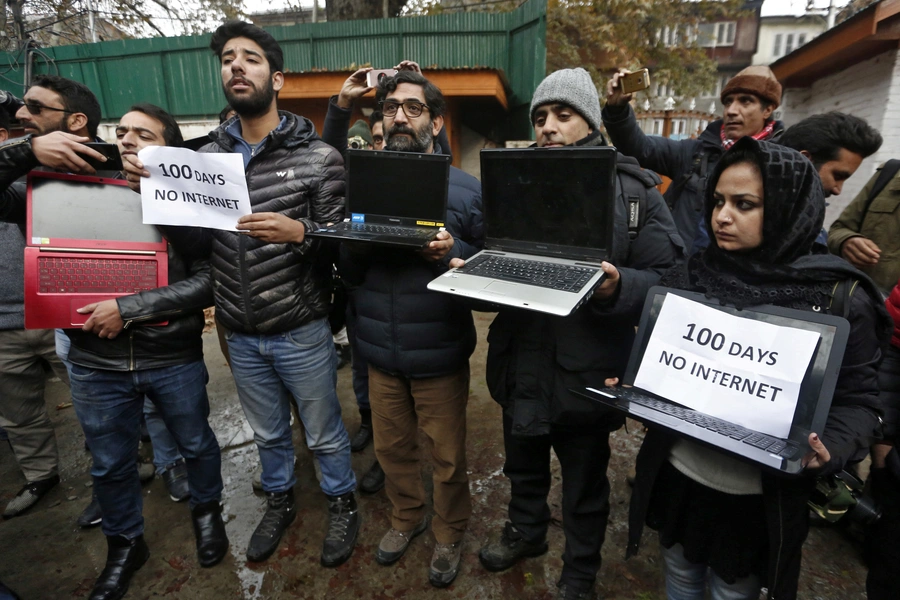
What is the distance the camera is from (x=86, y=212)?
2.02 meters

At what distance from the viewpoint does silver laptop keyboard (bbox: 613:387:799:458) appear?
1.26 metres

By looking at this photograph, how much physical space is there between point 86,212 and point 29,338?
132 cm

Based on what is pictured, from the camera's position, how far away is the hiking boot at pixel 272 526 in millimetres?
2402

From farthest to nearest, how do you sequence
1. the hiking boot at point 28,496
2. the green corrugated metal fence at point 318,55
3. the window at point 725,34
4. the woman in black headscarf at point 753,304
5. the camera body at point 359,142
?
1. the window at point 725,34
2. the green corrugated metal fence at point 318,55
3. the camera body at point 359,142
4. the hiking boot at point 28,496
5. the woman in black headscarf at point 753,304

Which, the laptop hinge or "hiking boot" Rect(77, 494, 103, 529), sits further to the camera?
"hiking boot" Rect(77, 494, 103, 529)

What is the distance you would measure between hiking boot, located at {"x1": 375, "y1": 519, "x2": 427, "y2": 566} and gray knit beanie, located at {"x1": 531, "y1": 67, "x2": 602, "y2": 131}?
216 centimetres

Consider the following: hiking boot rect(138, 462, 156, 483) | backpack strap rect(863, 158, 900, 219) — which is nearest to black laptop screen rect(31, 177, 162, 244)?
hiking boot rect(138, 462, 156, 483)

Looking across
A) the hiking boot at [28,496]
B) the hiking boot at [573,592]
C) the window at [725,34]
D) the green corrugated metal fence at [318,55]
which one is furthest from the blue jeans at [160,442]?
the window at [725,34]

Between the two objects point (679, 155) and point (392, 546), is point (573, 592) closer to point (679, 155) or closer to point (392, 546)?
point (392, 546)

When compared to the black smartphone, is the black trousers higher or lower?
lower

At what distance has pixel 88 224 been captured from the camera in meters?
2.03

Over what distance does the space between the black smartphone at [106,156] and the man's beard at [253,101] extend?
51 cm

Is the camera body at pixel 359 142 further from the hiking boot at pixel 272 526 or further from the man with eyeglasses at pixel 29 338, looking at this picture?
the hiking boot at pixel 272 526

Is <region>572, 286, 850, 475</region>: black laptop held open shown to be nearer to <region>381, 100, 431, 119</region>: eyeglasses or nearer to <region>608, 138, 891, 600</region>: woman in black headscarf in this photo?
<region>608, 138, 891, 600</region>: woman in black headscarf
